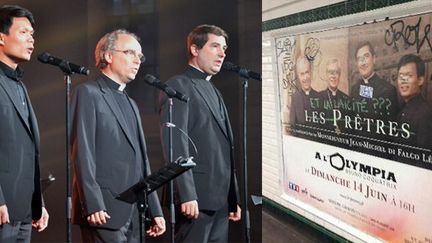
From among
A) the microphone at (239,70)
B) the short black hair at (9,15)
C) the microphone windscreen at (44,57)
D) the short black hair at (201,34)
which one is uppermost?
the short black hair at (9,15)

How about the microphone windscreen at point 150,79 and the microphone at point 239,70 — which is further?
the microphone at point 239,70

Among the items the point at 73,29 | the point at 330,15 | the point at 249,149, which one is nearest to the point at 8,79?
the point at 73,29

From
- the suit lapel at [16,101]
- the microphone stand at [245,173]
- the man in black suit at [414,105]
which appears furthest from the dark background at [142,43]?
the man in black suit at [414,105]

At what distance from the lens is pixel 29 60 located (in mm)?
3494

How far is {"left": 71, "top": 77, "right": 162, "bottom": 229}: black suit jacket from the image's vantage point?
133 inches

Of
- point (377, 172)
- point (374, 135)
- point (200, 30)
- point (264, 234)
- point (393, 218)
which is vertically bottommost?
point (264, 234)

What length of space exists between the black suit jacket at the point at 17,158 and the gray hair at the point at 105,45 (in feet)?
1.61

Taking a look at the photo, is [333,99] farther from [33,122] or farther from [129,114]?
[33,122]

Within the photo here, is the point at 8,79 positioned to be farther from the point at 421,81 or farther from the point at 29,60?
the point at 421,81

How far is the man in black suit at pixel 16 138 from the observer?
3.21 m

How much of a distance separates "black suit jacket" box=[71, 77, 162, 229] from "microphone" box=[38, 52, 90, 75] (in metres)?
0.09

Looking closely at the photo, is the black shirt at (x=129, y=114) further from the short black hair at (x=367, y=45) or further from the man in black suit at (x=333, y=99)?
the short black hair at (x=367, y=45)

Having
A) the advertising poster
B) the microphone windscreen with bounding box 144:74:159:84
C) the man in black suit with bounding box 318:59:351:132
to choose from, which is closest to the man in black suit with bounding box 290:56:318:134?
the advertising poster

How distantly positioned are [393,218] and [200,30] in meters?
1.68
